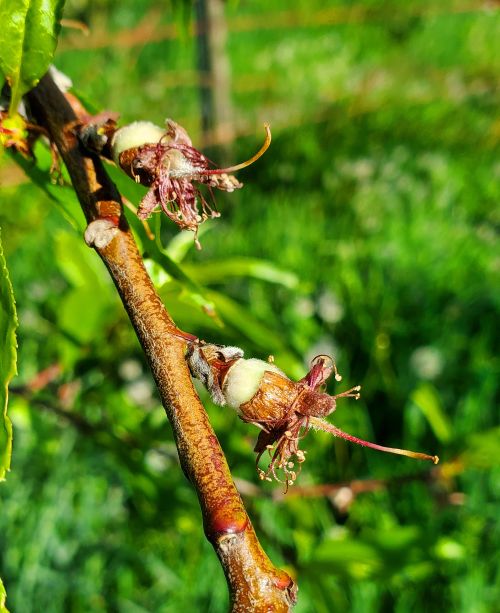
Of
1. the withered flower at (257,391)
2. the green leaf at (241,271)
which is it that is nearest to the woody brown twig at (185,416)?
the withered flower at (257,391)

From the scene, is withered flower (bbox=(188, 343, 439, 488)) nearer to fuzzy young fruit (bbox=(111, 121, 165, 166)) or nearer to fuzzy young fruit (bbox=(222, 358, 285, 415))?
fuzzy young fruit (bbox=(222, 358, 285, 415))

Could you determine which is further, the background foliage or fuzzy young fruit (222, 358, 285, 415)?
the background foliage

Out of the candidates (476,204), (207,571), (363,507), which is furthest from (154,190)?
(476,204)

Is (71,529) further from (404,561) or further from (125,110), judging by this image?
(125,110)

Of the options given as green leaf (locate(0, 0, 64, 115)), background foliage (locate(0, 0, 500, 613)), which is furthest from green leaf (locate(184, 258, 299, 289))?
green leaf (locate(0, 0, 64, 115))

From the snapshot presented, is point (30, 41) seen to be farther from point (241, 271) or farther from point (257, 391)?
point (241, 271)

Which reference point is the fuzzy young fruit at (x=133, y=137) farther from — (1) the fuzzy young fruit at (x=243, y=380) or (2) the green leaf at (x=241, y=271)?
(2) the green leaf at (x=241, y=271)
